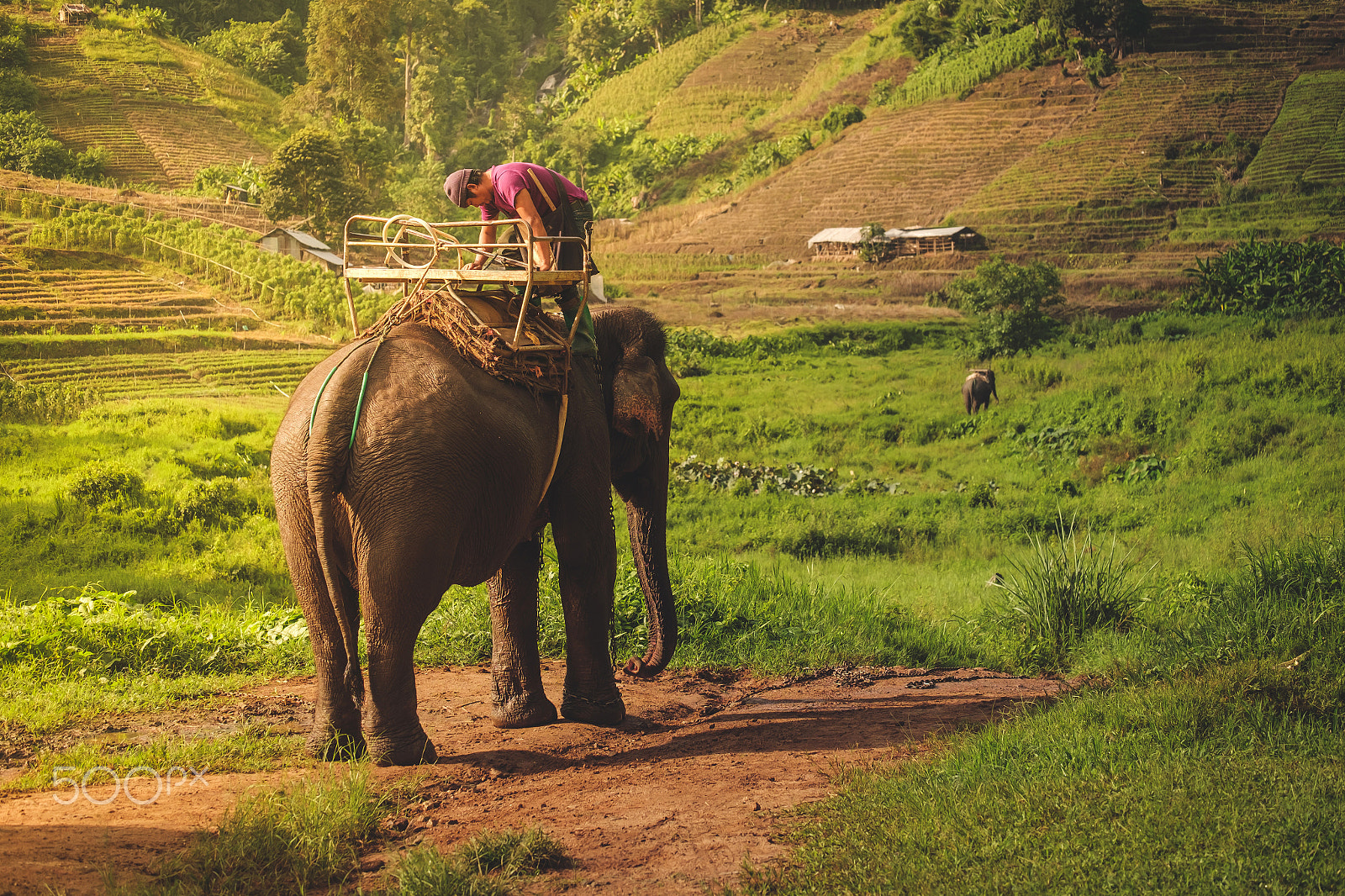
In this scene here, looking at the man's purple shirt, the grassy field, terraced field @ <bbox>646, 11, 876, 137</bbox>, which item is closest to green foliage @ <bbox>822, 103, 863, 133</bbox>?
terraced field @ <bbox>646, 11, 876, 137</bbox>

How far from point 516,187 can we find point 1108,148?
58.2 feet

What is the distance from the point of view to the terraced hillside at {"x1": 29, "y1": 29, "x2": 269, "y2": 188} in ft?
43.7

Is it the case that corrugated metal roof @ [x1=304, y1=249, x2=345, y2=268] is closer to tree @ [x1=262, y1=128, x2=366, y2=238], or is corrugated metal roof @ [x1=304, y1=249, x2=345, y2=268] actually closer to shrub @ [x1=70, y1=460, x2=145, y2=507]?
tree @ [x1=262, y1=128, x2=366, y2=238]

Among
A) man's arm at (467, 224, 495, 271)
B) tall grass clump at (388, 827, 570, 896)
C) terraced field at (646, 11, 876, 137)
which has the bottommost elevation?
tall grass clump at (388, 827, 570, 896)

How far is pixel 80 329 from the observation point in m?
11.3

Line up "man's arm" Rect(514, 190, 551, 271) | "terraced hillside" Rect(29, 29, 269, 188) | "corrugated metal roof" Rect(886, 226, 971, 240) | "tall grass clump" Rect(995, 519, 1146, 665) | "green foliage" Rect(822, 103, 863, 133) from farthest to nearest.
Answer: "green foliage" Rect(822, 103, 863, 133)
"corrugated metal roof" Rect(886, 226, 971, 240)
"terraced hillside" Rect(29, 29, 269, 188)
"tall grass clump" Rect(995, 519, 1146, 665)
"man's arm" Rect(514, 190, 551, 271)

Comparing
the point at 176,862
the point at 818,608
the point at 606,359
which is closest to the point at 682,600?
the point at 818,608

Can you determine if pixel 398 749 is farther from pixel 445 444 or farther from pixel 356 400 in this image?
pixel 356 400

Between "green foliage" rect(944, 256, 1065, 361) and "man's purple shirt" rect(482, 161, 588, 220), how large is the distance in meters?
12.0

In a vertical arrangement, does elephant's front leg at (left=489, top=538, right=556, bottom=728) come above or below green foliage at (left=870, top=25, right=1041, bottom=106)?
below

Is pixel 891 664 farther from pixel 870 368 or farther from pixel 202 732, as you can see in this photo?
pixel 870 368

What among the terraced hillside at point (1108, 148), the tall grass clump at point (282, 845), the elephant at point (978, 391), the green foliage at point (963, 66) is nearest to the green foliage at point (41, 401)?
the tall grass clump at point (282, 845)

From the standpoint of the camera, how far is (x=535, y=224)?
16.6 ft

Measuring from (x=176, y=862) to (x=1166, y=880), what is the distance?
8.74 feet
